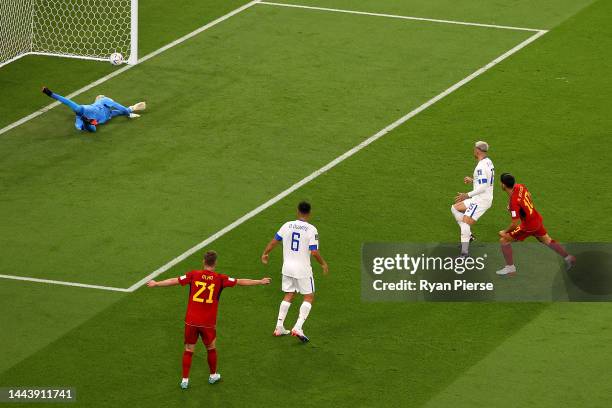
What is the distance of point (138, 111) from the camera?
2838cm

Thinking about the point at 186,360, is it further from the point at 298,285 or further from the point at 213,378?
the point at 298,285

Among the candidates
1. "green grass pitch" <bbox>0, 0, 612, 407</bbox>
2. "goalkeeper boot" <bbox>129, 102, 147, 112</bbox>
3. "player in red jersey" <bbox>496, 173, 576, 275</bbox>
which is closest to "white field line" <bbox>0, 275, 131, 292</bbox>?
"green grass pitch" <bbox>0, 0, 612, 407</bbox>

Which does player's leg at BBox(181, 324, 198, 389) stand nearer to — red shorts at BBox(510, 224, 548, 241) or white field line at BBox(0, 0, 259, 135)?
red shorts at BBox(510, 224, 548, 241)

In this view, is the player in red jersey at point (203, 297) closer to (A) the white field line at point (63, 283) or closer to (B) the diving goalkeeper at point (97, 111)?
(A) the white field line at point (63, 283)

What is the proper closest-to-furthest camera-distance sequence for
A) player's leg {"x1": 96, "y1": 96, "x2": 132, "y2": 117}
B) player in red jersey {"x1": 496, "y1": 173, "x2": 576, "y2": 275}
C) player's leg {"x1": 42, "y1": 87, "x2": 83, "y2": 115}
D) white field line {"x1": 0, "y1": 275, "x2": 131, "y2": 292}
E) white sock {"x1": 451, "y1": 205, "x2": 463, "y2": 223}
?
player in red jersey {"x1": 496, "y1": 173, "x2": 576, "y2": 275}
white field line {"x1": 0, "y1": 275, "x2": 131, "y2": 292}
white sock {"x1": 451, "y1": 205, "x2": 463, "y2": 223}
player's leg {"x1": 42, "y1": 87, "x2": 83, "y2": 115}
player's leg {"x1": 96, "y1": 96, "x2": 132, "y2": 117}

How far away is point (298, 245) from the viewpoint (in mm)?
20094

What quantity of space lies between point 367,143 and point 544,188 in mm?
3733

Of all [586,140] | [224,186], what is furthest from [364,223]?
[586,140]

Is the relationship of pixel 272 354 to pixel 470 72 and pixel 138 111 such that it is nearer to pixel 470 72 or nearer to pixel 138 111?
pixel 138 111

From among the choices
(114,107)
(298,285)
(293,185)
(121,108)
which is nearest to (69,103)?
(114,107)

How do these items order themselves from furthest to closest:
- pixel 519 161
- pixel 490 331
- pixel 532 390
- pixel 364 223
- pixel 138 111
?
pixel 138 111 → pixel 519 161 → pixel 364 223 → pixel 490 331 → pixel 532 390

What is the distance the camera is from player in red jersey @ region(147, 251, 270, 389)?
61.3 feet

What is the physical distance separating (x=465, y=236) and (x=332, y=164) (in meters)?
4.20

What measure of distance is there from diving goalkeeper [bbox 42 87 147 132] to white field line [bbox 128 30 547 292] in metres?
4.60
